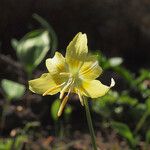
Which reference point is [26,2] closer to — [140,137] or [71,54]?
[140,137]

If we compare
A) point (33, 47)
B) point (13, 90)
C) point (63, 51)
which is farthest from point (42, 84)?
point (63, 51)

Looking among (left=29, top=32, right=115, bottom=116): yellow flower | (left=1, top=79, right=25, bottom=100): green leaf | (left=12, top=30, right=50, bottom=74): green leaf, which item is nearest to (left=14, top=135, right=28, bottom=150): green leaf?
(left=1, top=79, right=25, bottom=100): green leaf

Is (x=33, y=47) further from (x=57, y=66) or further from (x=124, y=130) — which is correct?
(x=57, y=66)

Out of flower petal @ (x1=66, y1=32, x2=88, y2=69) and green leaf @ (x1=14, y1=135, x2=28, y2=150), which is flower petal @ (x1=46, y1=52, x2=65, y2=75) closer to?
flower petal @ (x1=66, y1=32, x2=88, y2=69)

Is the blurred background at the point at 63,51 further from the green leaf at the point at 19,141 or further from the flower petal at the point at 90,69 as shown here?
the flower petal at the point at 90,69

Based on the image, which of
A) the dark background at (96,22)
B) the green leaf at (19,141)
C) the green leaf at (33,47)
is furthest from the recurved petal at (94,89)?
the dark background at (96,22)

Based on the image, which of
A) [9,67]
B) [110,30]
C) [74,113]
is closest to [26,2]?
[110,30]
